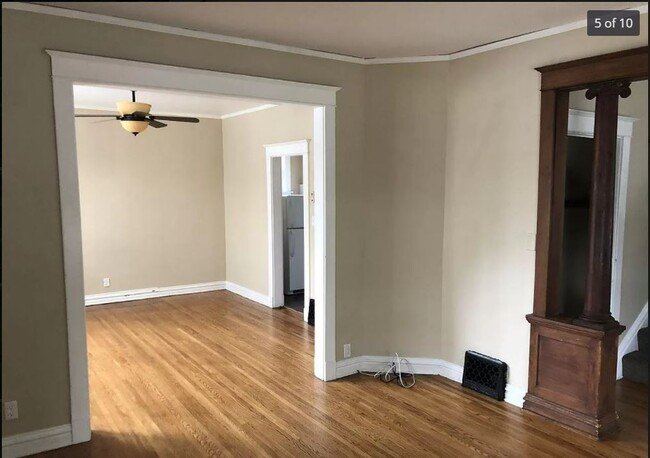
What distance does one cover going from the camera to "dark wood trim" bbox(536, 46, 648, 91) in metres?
2.89

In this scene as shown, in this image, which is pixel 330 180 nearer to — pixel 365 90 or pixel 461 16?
pixel 365 90

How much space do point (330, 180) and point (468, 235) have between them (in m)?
1.19

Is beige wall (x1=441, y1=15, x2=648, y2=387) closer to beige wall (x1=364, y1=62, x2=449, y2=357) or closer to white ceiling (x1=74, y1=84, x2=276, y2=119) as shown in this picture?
beige wall (x1=364, y1=62, x2=449, y2=357)

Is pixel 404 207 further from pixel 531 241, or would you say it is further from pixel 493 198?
pixel 531 241

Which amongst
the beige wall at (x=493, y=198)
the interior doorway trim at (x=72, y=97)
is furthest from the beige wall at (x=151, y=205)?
the beige wall at (x=493, y=198)

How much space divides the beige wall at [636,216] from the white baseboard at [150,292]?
545 cm

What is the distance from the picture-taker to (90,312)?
20.9ft

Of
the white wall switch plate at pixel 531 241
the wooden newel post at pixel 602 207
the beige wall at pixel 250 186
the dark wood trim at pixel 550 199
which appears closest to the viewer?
the wooden newel post at pixel 602 207

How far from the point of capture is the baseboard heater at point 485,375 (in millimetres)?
3742

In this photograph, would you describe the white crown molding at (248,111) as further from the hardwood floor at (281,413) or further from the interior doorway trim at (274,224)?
the hardwood floor at (281,413)

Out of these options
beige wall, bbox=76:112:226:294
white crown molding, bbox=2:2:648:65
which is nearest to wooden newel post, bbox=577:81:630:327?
white crown molding, bbox=2:2:648:65

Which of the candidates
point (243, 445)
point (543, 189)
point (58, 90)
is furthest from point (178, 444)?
point (543, 189)

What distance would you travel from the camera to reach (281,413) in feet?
11.6

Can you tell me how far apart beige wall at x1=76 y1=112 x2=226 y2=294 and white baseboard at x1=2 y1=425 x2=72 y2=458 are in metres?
4.02
